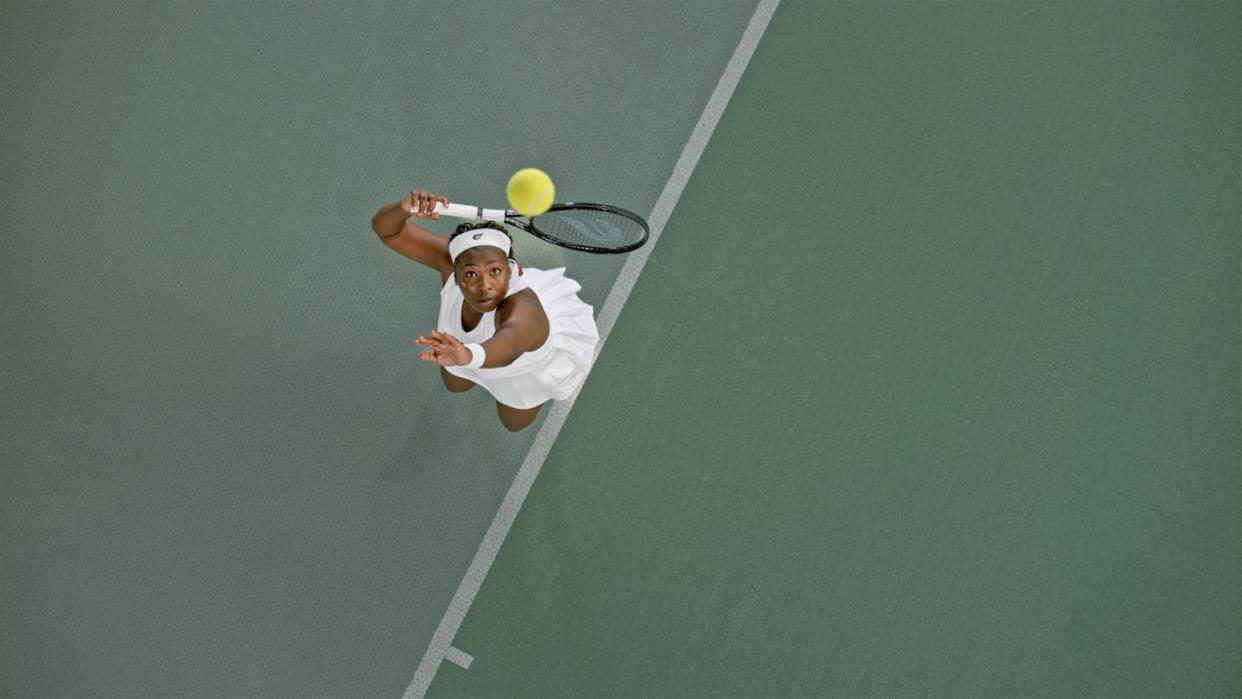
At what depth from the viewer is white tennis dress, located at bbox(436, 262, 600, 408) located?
320 centimetres

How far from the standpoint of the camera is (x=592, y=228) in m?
3.51

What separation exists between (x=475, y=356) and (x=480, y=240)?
0.39 m

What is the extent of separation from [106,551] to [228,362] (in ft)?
2.75

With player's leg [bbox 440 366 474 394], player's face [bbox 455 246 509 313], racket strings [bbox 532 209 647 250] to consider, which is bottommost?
player's leg [bbox 440 366 474 394]

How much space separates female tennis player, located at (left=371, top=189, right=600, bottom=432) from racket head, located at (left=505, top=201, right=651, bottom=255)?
0.14m

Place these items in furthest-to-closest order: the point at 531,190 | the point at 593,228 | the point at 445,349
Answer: the point at 593,228, the point at 531,190, the point at 445,349

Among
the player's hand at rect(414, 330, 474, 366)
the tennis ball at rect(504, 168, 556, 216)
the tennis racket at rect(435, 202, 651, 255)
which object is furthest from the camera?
the tennis racket at rect(435, 202, 651, 255)

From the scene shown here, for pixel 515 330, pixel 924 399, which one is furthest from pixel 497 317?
pixel 924 399

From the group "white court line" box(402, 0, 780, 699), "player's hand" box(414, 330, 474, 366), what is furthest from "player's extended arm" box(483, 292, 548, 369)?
"white court line" box(402, 0, 780, 699)

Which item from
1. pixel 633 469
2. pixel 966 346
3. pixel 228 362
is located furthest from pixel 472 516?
pixel 966 346

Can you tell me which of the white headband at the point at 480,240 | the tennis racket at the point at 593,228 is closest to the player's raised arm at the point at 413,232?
the white headband at the point at 480,240

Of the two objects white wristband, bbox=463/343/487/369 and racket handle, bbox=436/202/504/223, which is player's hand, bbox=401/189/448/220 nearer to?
racket handle, bbox=436/202/504/223

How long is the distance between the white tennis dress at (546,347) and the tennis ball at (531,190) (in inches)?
11.6

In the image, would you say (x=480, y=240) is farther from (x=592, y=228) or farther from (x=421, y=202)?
(x=592, y=228)
